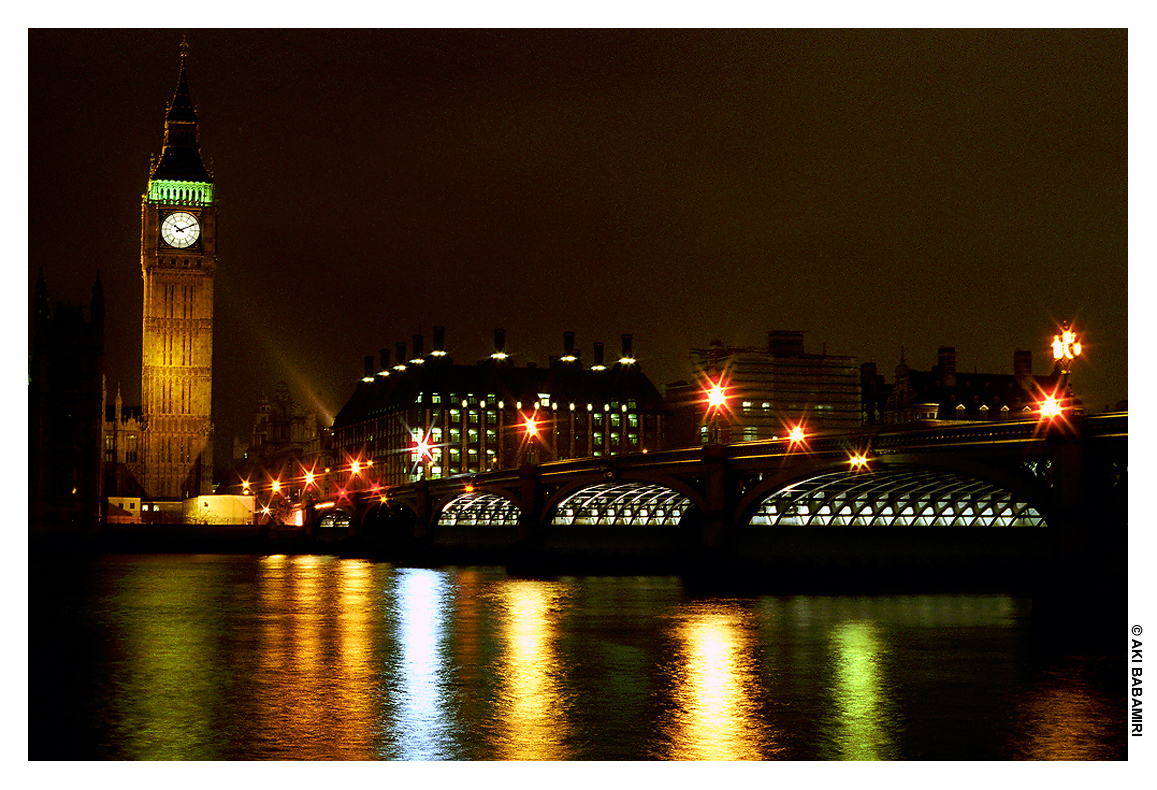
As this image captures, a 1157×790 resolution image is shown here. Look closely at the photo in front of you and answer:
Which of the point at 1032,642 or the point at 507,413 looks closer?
the point at 1032,642

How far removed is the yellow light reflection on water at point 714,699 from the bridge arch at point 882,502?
23916 mm

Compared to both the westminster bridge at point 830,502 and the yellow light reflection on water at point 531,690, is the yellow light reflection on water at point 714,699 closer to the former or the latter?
the yellow light reflection on water at point 531,690

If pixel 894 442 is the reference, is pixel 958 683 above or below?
below

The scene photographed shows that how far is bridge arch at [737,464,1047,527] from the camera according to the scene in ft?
228

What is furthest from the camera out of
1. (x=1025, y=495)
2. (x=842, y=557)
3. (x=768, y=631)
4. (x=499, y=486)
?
(x=499, y=486)

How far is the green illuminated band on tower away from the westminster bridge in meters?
76.1

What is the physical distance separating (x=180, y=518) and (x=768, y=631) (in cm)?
12230

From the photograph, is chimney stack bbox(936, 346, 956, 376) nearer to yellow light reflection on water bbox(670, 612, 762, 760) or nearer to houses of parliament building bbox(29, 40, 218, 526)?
houses of parliament building bbox(29, 40, 218, 526)

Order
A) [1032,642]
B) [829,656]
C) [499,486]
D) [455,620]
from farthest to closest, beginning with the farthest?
1. [499,486]
2. [455,620]
3. [1032,642]
4. [829,656]

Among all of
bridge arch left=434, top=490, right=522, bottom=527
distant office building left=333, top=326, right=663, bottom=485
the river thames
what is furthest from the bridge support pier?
distant office building left=333, top=326, right=663, bottom=485

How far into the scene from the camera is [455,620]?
1967 inches
